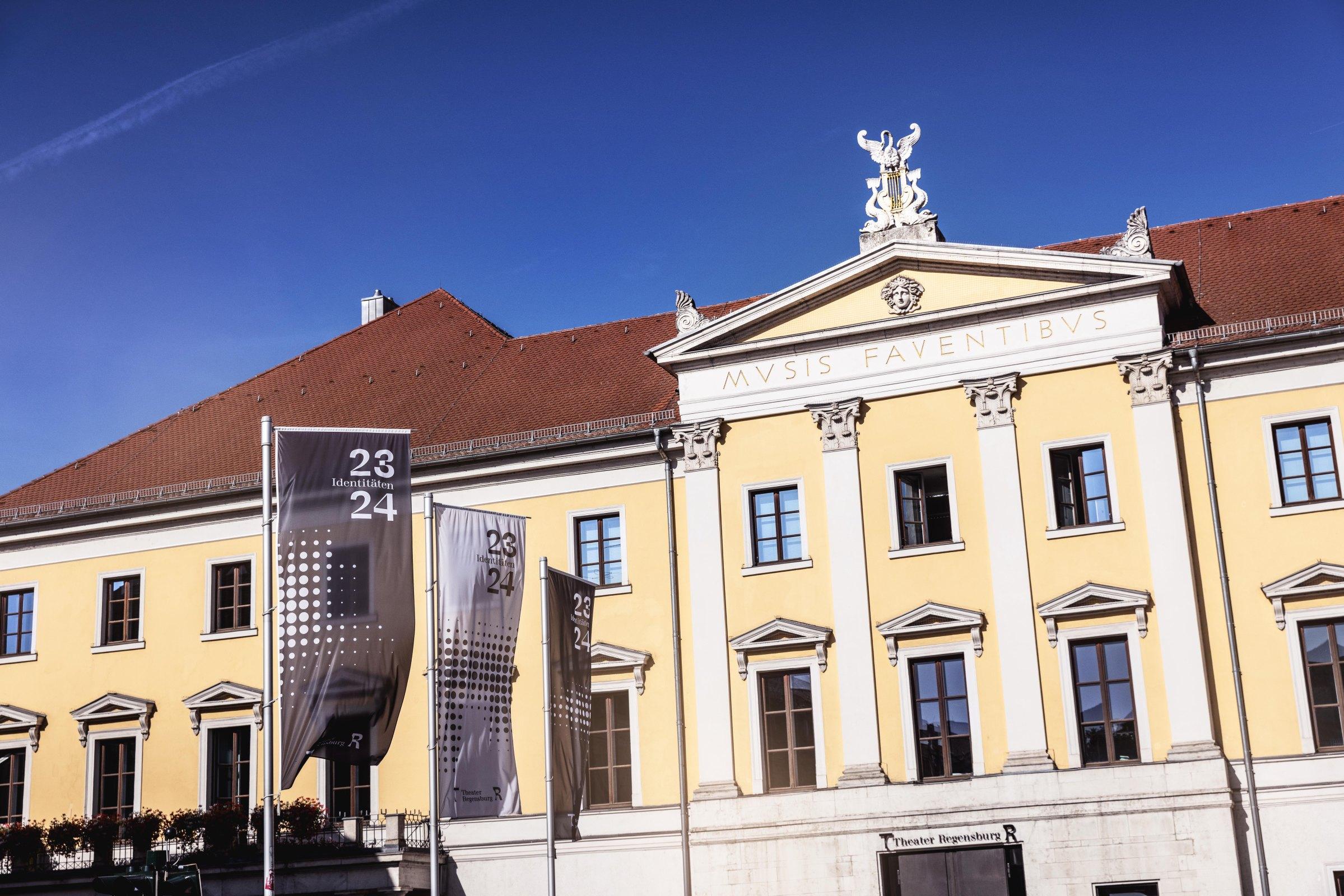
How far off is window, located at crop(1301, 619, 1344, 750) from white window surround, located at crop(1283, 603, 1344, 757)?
0.06 meters

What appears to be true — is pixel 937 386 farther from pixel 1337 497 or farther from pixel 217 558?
pixel 217 558

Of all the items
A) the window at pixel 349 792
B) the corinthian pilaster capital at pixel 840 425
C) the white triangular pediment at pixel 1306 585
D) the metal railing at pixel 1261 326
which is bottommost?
the window at pixel 349 792

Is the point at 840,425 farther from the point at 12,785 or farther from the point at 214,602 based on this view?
the point at 12,785

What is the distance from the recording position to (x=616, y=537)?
34781mm

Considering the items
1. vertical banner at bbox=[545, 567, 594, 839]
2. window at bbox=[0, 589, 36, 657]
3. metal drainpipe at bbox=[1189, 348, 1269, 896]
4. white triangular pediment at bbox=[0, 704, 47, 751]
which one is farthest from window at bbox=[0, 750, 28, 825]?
metal drainpipe at bbox=[1189, 348, 1269, 896]

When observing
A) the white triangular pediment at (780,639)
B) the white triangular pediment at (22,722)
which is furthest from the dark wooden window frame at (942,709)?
the white triangular pediment at (22,722)

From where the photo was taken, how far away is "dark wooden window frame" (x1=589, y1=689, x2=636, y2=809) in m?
33.2

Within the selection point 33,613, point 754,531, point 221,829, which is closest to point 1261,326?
point 754,531

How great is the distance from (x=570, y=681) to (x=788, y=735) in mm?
6130

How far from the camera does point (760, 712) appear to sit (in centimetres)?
3247

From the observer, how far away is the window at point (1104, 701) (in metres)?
29.9

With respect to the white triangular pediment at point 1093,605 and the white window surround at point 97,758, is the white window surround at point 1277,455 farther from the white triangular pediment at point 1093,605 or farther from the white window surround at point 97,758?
the white window surround at point 97,758

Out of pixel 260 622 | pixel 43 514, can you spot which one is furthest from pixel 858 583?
pixel 43 514

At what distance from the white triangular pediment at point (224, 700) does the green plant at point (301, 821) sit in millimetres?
3820
